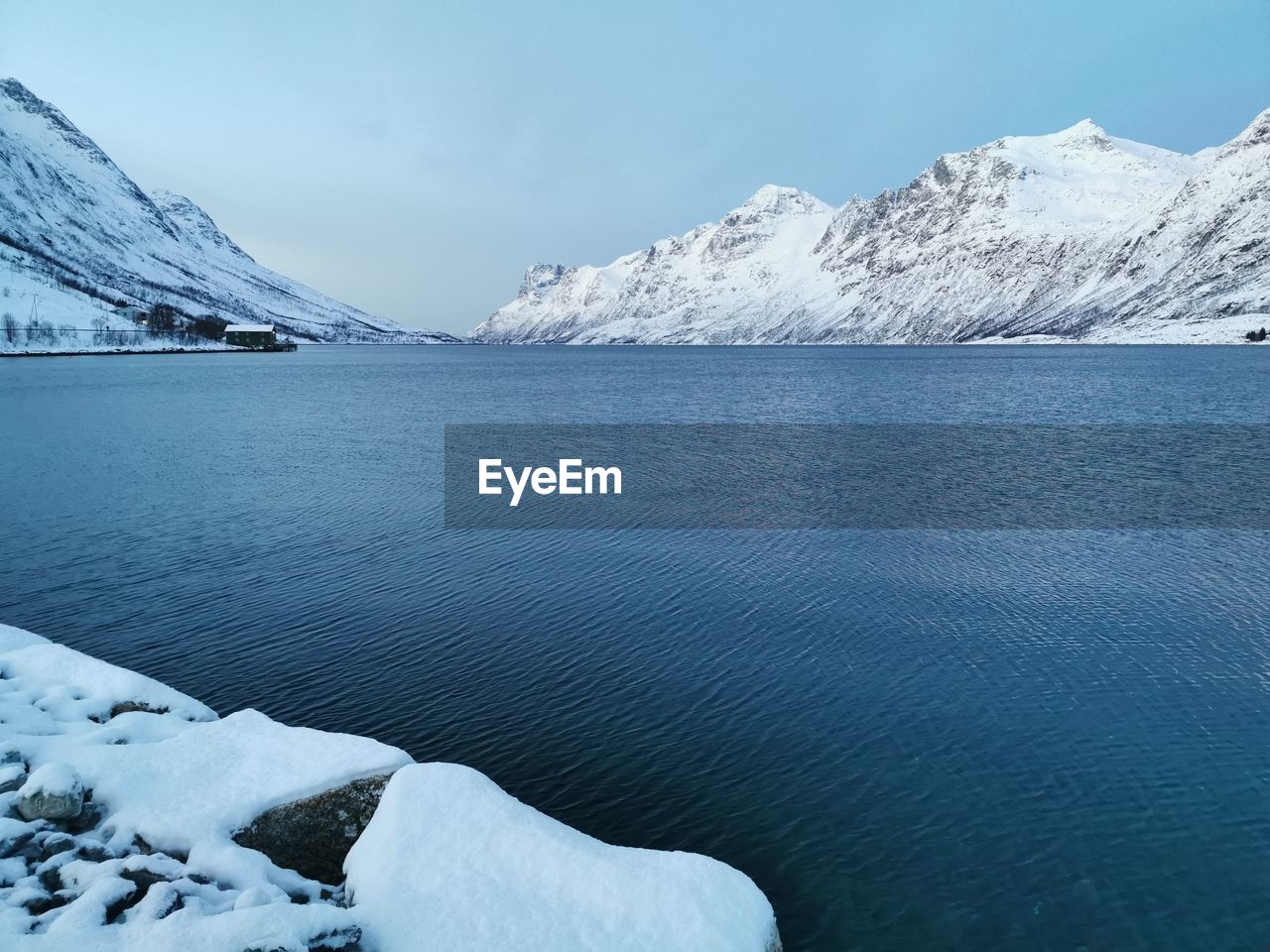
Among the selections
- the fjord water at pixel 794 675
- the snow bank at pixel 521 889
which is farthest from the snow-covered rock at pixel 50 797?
the fjord water at pixel 794 675

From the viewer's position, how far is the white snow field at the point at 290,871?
9.51 m

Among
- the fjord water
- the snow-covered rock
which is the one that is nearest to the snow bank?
the fjord water

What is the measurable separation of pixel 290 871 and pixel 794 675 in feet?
50.0

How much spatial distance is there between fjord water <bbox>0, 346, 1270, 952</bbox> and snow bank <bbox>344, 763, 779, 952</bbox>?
369cm

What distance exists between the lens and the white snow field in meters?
9.51

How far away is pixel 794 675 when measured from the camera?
22016 mm

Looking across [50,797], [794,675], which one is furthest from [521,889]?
[794,675]

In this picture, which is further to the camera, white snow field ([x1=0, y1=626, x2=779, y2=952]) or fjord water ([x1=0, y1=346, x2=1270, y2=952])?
fjord water ([x1=0, y1=346, x2=1270, y2=952])

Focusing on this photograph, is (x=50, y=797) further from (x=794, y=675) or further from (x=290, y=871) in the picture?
(x=794, y=675)

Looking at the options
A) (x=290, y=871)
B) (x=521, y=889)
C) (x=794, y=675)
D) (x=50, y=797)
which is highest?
(x=50, y=797)

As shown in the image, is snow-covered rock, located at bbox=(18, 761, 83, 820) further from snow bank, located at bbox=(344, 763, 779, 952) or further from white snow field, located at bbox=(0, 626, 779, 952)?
snow bank, located at bbox=(344, 763, 779, 952)

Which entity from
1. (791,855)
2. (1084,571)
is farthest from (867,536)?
(791,855)

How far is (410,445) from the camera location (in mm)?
67000

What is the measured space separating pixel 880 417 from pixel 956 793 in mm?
74738
